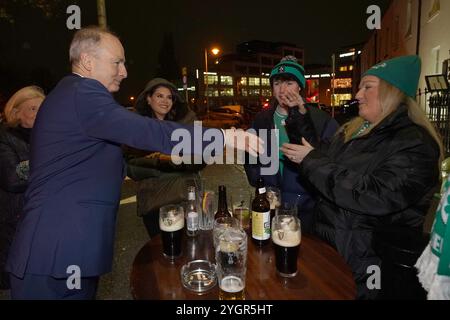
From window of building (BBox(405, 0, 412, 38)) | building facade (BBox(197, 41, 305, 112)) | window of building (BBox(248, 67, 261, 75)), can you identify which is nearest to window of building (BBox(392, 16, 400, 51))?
window of building (BBox(405, 0, 412, 38))

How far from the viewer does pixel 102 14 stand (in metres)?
6.94

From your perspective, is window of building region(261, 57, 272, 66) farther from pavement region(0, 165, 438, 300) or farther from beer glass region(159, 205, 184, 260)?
beer glass region(159, 205, 184, 260)

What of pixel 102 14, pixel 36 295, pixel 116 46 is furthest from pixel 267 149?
pixel 102 14

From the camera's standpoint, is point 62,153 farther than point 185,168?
No

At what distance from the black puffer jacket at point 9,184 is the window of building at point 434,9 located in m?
14.9

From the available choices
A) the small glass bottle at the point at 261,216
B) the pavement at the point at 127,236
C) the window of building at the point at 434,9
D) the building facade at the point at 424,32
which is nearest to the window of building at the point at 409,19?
the building facade at the point at 424,32

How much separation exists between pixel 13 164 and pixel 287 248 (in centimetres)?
282

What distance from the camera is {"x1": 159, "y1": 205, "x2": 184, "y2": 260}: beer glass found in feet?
6.97

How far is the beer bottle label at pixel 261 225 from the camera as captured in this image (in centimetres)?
216

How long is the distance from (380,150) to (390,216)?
496mm

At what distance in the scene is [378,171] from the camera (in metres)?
2.15

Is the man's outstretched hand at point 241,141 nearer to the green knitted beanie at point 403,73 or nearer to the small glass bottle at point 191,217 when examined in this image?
the small glass bottle at point 191,217

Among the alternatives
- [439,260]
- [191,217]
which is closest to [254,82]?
[191,217]
